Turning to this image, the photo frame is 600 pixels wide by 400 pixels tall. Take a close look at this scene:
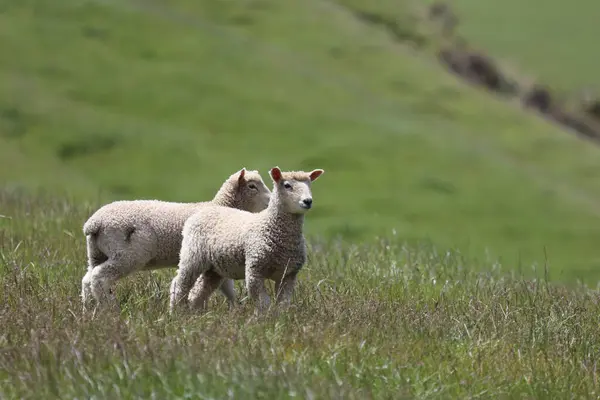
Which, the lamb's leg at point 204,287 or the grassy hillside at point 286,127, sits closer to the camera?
the lamb's leg at point 204,287

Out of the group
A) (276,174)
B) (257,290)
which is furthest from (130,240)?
(276,174)

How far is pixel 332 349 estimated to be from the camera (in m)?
6.57

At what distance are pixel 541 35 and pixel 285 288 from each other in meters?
39.4

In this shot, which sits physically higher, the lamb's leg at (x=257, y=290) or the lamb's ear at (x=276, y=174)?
the lamb's ear at (x=276, y=174)

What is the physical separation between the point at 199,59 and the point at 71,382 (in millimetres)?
23004

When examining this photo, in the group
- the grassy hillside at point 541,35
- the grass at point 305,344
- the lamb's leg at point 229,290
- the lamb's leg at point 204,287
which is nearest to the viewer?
the grass at point 305,344

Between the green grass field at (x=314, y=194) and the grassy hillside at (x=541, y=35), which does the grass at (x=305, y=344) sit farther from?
the grassy hillside at (x=541, y=35)

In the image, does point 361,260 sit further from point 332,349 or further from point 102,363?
point 102,363

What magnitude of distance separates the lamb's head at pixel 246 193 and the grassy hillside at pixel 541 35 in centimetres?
3322

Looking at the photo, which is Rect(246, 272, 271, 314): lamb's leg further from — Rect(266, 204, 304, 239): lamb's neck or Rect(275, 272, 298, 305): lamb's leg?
Rect(266, 204, 304, 239): lamb's neck

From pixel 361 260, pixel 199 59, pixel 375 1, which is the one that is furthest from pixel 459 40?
pixel 361 260

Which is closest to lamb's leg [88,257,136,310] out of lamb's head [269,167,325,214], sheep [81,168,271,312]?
sheep [81,168,271,312]

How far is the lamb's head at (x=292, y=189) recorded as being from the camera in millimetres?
7547

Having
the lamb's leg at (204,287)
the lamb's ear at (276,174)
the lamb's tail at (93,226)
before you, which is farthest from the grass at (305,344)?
the lamb's ear at (276,174)
